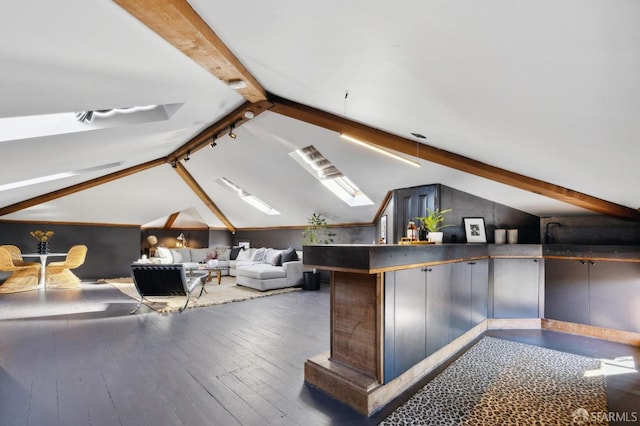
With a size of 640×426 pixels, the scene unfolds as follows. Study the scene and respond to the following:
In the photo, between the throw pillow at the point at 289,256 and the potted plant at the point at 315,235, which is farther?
the throw pillow at the point at 289,256

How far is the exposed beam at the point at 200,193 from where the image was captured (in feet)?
27.2

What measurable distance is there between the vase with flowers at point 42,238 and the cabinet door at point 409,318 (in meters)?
8.48

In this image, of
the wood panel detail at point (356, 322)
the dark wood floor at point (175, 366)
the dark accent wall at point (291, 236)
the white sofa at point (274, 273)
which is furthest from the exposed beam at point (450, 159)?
the white sofa at point (274, 273)

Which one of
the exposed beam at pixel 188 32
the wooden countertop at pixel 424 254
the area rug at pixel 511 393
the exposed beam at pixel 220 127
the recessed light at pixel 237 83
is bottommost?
the area rug at pixel 511 393

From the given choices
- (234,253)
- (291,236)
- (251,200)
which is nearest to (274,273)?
(291,236)

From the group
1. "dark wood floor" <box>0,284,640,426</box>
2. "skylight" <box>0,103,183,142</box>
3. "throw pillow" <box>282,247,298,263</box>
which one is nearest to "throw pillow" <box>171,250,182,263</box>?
"throw pillow" <box>282,247,298,263</box>

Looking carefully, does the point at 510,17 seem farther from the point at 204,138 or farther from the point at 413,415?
the point at 204,138

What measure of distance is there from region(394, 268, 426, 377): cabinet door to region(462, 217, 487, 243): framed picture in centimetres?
273

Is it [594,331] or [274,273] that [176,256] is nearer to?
[274,273]

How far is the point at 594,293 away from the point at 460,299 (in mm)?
2065

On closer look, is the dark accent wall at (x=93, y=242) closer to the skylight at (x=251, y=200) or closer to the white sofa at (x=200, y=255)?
the white sofa at (x=200, y=255)

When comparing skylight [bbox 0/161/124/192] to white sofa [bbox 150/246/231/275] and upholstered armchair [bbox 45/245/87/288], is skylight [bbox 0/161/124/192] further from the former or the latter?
white sofa [bbox 150/246/231/275]

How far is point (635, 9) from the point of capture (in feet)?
3.47

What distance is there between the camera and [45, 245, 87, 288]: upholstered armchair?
7391mm
